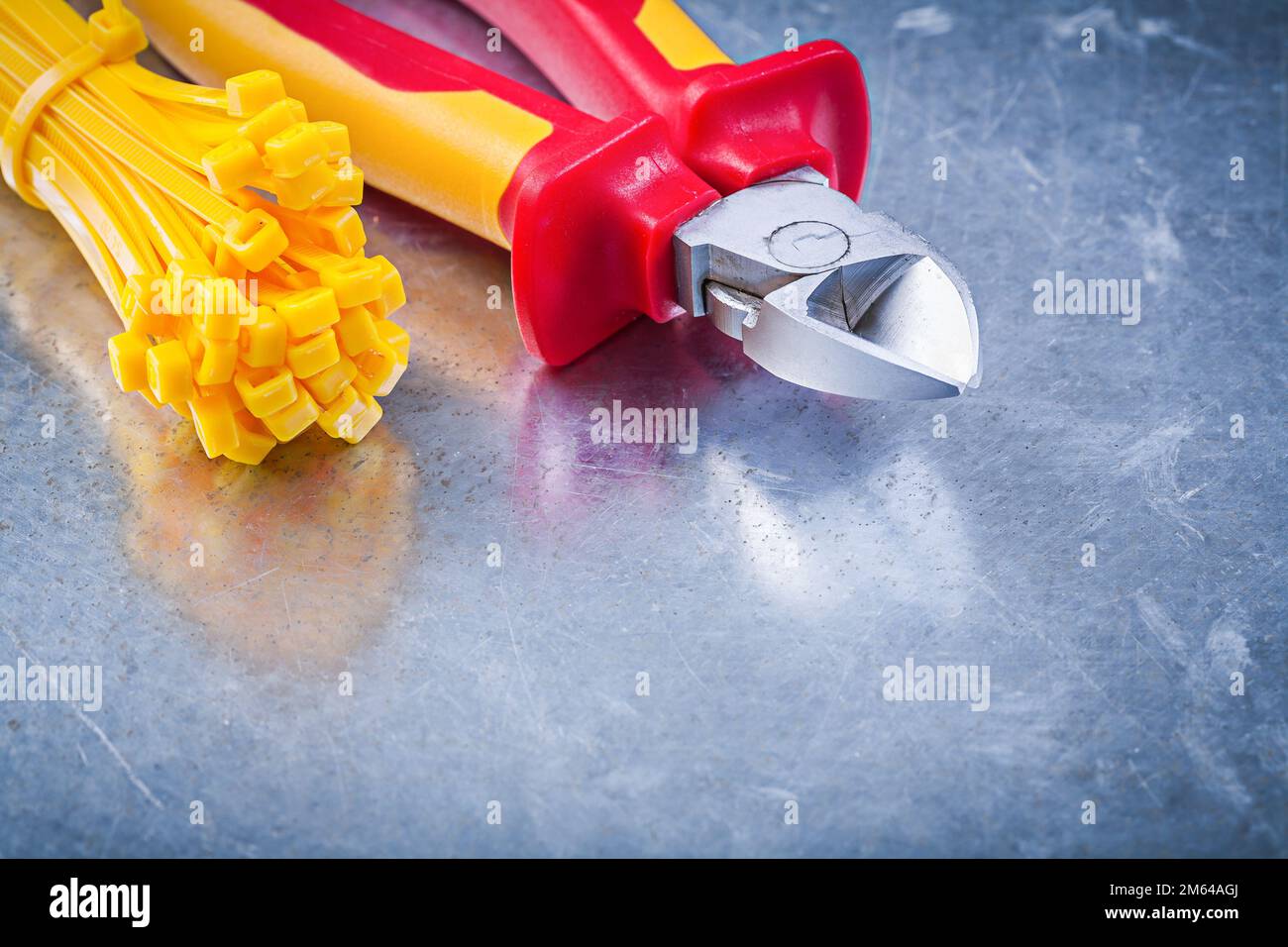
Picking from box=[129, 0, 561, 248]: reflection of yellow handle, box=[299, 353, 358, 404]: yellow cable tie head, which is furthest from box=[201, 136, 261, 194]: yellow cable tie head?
box=[129, 0, 561, 248]: reflection of yellow handle

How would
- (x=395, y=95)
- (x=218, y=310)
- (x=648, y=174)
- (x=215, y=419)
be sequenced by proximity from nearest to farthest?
(x=218, y=310), (x=215, y=419), (x=648, y=174), (x=395, y=95)

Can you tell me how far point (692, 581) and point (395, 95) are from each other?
70 centimetres

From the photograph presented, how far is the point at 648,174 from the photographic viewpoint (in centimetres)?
177

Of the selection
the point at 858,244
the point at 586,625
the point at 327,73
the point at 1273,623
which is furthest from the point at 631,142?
the point at 1273,623

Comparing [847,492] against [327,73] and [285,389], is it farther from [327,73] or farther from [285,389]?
[327,73]

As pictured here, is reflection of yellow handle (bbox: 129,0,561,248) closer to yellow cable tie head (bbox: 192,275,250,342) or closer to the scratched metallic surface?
the scratched metallic surface

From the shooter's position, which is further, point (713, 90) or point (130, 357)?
point (713, 90)

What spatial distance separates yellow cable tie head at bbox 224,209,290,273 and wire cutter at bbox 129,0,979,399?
0.87ft

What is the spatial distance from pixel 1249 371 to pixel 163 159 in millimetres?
1259

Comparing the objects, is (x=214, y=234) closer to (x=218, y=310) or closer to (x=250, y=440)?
(x=218, y=310)

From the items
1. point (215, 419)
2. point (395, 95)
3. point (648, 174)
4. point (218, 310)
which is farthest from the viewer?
point (395, 95)

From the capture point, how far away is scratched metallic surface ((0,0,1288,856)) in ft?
4.81

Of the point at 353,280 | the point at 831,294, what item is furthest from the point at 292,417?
the point at 831,294

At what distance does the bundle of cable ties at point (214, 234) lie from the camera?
158cm
